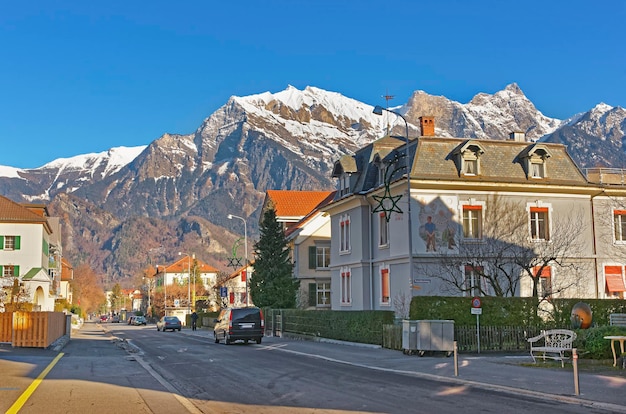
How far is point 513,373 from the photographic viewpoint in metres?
18.8

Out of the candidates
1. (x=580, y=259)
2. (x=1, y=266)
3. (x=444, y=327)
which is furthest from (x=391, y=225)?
(x=1, y=266)

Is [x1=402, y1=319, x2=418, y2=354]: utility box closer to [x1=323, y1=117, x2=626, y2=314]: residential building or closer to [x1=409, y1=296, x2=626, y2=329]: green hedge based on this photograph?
[x1=409, y1=296, x2=626, y2=329]: green hedge

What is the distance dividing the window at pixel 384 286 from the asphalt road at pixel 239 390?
17266mm

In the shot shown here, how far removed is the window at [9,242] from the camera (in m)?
73.9

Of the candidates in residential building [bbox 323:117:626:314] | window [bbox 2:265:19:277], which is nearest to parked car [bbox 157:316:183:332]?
window [bbox 2:265:19:277]

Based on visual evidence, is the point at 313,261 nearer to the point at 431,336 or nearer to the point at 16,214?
the point at 16,214

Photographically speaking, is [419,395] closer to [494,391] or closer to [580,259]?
[494,391]

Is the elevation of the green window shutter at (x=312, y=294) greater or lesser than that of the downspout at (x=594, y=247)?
lesser

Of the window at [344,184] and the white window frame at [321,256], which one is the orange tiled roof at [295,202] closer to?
the white window frame at [321,256]

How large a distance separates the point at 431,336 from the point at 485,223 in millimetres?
14749

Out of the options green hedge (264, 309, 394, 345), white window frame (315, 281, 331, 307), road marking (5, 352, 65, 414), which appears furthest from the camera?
white window frame (315, 281, 331, 307)

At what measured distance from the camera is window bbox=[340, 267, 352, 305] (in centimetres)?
4594

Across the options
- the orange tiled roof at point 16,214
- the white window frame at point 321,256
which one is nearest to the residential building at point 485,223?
the white window frame at point 321,256

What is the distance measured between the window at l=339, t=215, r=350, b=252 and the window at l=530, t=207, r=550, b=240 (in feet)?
37.2
